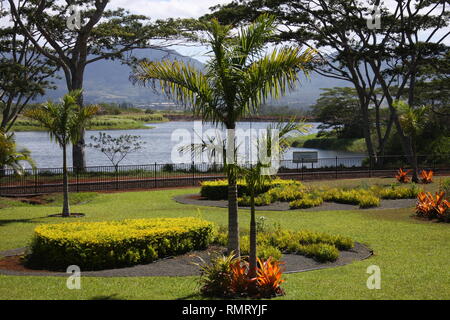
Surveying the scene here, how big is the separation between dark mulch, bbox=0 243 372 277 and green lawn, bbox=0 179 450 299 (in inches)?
15.6

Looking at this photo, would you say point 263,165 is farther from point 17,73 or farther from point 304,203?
point 17,73

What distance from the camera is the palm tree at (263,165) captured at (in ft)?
29.8

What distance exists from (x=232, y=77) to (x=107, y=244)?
167 inches

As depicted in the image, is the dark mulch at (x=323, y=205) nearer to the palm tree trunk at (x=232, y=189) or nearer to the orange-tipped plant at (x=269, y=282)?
the palm tree trunk at (x=232, y=189)

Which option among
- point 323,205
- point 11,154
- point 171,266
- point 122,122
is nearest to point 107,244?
point 171,266

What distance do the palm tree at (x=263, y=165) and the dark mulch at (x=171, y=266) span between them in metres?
1.57

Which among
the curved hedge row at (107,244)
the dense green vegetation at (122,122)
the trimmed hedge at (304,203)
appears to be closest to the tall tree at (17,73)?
the trimmed hedge at (304,203)

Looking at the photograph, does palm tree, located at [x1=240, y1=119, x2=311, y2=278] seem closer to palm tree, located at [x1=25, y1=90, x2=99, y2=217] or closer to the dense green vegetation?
palm tree, located at [x1=25, y1=90, x2=99, y2=217]

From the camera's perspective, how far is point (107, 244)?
11234 mm

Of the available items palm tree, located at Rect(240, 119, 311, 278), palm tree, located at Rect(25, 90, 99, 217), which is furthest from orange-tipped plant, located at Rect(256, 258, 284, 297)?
palm tree, located at Rect(25, 90, 99, 217)

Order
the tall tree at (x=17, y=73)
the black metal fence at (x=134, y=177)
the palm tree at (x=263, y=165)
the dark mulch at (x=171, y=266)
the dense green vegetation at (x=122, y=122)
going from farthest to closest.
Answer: the dense green vegetation at (x=122, y=122)
the tall tree at (x=17, y=73)
the black metal fence at (x=134, y=177)
the dark mulch at (x=171, y=266)
the palm tree at (x=263, y=165)

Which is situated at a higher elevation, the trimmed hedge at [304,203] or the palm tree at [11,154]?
the palm tree at [11,154]

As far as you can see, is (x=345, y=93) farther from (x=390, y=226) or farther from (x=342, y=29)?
(x=390, y=226)

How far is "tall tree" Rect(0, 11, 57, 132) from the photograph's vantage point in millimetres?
34531
